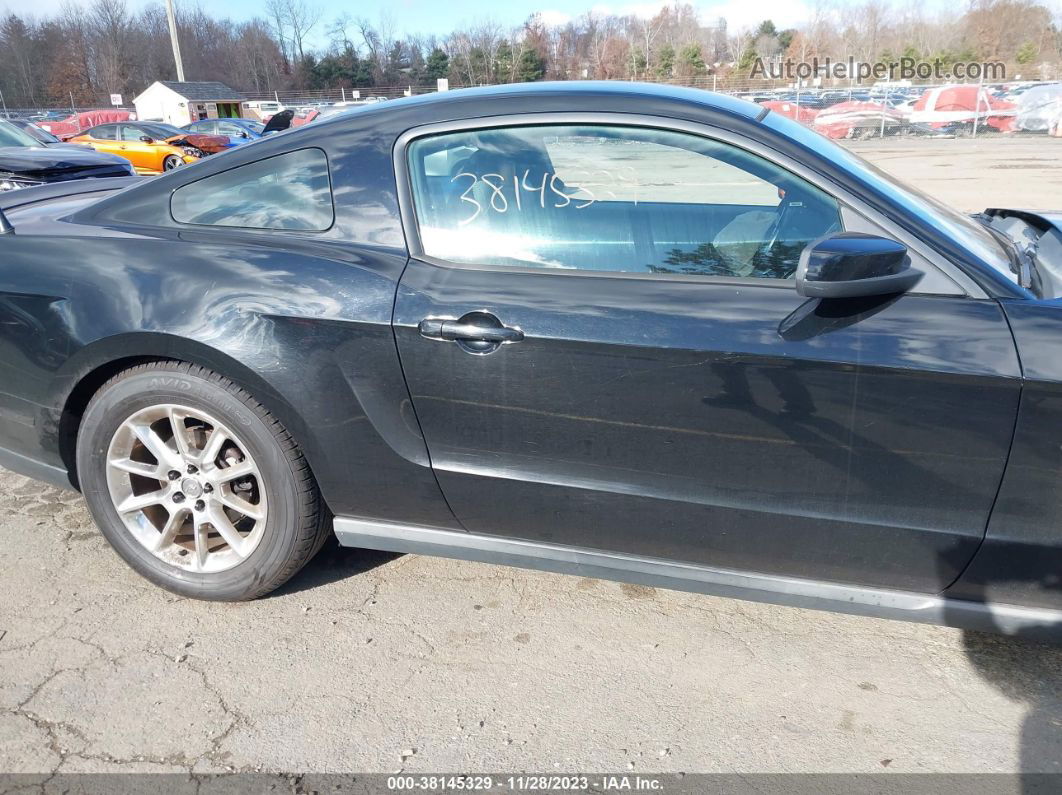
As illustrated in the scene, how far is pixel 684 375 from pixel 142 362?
1653 millimetres

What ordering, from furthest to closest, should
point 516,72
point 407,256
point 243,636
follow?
point 516,72
point 243,636
point 407,256

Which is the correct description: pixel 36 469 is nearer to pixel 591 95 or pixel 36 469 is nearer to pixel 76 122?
pixel 591 95

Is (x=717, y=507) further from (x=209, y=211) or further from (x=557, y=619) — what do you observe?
(x=209, y=211)

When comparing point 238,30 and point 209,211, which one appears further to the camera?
point 238,30

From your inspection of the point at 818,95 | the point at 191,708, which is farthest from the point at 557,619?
the point at 818,95

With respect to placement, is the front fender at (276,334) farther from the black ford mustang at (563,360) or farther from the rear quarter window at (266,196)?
Answer: the rear quarter window at (266,196)

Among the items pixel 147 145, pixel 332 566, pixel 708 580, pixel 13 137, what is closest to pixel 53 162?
pixel 13 137

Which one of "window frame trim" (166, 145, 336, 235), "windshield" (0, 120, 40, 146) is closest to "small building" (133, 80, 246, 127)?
"windshield" (0, 120, 40, 146)

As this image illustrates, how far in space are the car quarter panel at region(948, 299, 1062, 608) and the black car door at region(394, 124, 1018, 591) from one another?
39 millimetres

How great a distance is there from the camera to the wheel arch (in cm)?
231

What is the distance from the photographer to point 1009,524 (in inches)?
76.5

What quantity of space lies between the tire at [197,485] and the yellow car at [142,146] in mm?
18644

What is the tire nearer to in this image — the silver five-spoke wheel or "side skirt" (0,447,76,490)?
the silver five-spoke wheel

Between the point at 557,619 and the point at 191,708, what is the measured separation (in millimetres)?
1083
